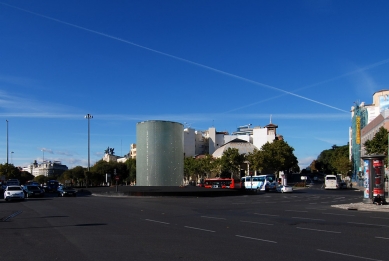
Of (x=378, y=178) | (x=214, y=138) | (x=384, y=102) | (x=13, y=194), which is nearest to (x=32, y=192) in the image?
(x=13, y=194)

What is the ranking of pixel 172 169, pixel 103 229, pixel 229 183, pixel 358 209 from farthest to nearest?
1. pixel 229 183
2. pixel 172 169
3. pixel 358 209
4. pixel 103 229

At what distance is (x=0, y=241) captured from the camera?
1266 centimetres

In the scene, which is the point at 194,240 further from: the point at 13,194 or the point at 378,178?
the point at 13,194

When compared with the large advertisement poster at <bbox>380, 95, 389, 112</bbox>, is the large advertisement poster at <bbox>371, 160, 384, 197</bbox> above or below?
below

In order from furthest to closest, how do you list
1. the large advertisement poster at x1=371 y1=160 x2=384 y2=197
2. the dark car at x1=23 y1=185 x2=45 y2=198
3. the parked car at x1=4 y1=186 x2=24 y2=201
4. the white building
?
the white building < the dark car at x1=23 y1=185 x2=45 y2=198 < the parked car at x1=4 y1=186 x2=24 y2=201 < the large advertisement poster at x1=371 y1=160 x2=384 y2=197

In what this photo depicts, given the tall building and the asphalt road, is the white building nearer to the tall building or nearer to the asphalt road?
the tall building

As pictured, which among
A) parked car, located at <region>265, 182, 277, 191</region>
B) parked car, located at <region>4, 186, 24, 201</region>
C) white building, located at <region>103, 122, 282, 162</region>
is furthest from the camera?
white building, located at <region>103, 122, 282, 162</region>

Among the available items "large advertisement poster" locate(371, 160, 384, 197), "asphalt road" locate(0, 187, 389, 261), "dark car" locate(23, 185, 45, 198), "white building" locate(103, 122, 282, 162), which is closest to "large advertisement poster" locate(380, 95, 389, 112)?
"white building" locate(103, 122, 282, 162)

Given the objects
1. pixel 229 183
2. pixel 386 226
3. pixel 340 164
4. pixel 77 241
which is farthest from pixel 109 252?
pixel 340 164

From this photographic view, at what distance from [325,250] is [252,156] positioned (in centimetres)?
9344

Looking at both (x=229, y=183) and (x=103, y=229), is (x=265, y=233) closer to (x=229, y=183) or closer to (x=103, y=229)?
(x=103, y=229)

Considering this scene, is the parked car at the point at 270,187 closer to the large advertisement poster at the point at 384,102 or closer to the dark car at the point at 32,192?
the dark car at the point at 32,192

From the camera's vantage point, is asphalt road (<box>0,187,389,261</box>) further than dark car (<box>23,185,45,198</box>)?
No

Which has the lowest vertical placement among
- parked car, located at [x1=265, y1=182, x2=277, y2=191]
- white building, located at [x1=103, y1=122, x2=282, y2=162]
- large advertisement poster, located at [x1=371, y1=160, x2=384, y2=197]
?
parked car, located at [x1=265, y1=182, x2=277, y2=191]
